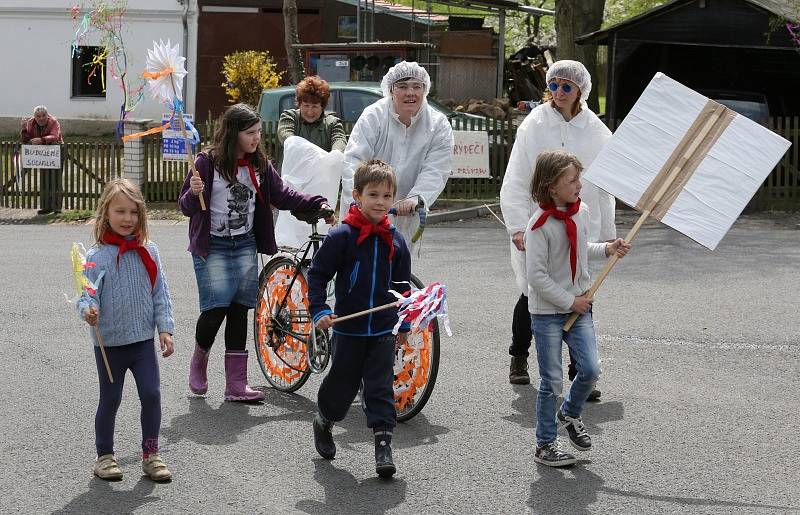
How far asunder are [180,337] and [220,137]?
231 centimetres

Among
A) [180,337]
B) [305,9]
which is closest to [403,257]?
[180,337]

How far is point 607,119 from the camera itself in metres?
20.3

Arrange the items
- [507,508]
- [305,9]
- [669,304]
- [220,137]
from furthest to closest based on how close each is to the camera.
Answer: [305,9] < [669,304] < [220,137] < [507,508]

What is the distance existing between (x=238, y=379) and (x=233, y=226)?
857 mm

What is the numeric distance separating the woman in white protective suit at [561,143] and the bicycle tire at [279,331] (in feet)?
4.14

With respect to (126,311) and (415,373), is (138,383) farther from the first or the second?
(415,373)

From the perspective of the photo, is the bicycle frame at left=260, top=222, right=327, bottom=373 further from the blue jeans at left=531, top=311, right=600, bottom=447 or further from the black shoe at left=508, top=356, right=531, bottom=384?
the blue jeans at left=531, top=311, right=600, bottom=447

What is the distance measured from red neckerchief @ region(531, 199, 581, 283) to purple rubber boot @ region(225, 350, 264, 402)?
2045 mm

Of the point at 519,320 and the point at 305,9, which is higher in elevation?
the point at 305,9

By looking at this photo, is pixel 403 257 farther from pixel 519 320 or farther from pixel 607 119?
pixel 607 119

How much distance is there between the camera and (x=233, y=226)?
696cm

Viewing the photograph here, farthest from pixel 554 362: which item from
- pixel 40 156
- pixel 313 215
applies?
pixel 40 156

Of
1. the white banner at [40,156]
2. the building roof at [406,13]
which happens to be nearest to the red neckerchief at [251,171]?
the white banner at [40,156]

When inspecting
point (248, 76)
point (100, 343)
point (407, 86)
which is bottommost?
point (100, 343)
